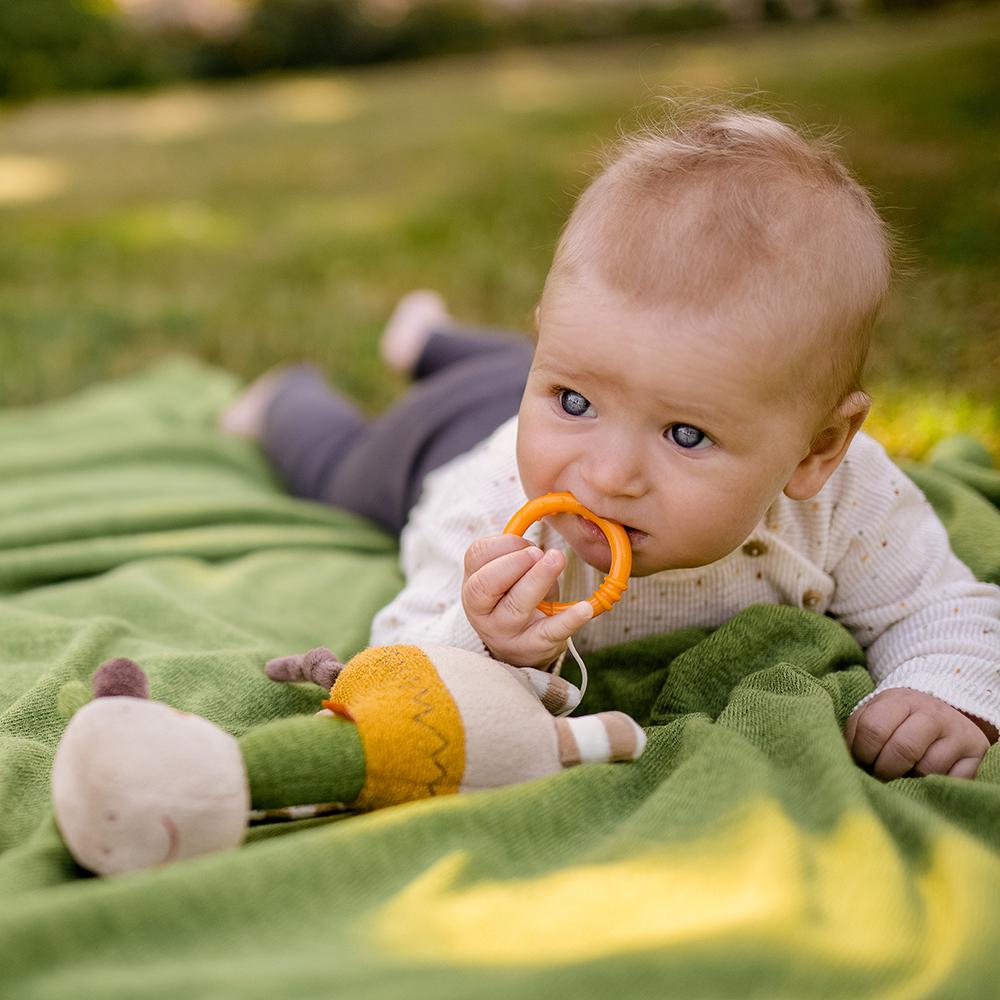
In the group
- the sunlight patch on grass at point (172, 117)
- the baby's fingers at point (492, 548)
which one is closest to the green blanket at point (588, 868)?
the baby's fingers at point (492, 548)

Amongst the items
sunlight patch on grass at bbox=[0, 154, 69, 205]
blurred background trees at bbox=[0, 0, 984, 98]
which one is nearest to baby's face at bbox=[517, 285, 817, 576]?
sunlight patch on grass at bbox=[0, 154, 69, 205]

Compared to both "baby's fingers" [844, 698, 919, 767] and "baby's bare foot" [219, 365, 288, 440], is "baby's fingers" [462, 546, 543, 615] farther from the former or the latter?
"baby's bare foot" [219, 365, 288, 440]

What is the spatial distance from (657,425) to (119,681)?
57 cm

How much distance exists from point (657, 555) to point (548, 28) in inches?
315

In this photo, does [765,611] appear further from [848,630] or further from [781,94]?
[781,94]

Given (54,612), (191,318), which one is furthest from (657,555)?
(191,318)

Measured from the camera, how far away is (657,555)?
125 centimetres

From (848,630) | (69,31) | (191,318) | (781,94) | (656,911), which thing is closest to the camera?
(656,911)

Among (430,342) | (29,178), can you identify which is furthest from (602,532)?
(29,178)

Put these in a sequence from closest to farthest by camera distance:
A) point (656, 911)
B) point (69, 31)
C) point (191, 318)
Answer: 1. point (656, 911)
2. point (191, 318)
3. point (69, 31)

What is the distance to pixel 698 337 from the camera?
1.17 m

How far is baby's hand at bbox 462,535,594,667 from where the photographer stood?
3.87ft

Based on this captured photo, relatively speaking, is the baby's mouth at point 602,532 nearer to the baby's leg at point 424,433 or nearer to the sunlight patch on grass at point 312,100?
the baby's leg at point 424,433

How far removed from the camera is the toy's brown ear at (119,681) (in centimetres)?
106
